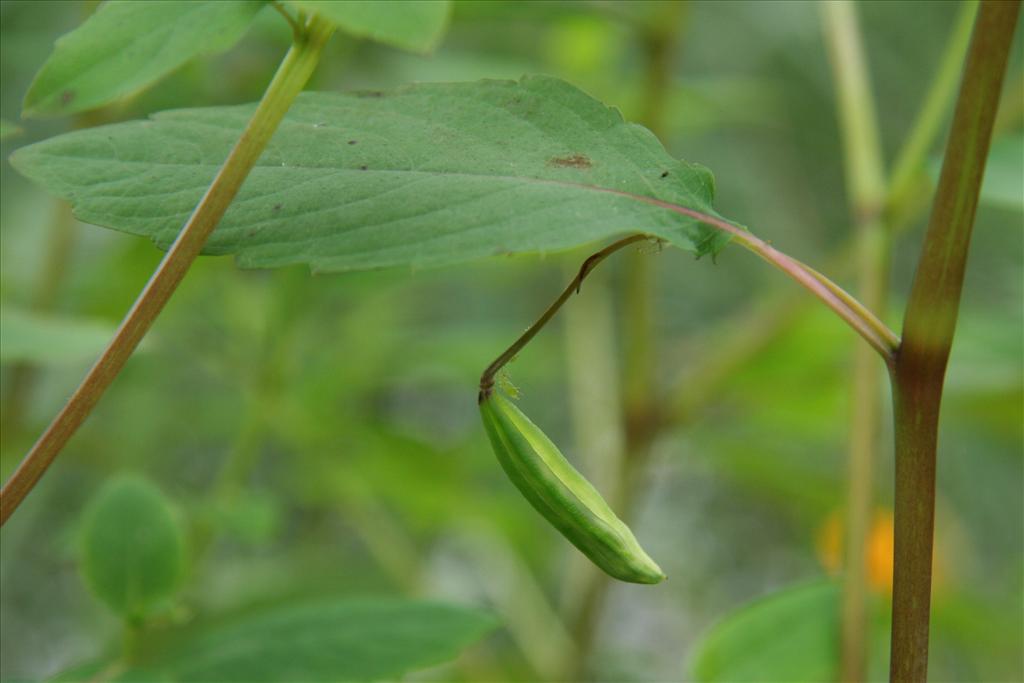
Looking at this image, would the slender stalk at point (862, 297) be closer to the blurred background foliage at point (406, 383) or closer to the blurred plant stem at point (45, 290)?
the blurred background foliage at point (406, 383)

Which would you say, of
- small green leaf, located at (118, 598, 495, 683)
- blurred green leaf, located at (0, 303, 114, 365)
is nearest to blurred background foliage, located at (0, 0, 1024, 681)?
blurred green leaf, located at (0, 303, 114, 365)

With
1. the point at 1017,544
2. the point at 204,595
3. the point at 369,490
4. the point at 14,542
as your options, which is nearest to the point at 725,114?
the point at 369,490

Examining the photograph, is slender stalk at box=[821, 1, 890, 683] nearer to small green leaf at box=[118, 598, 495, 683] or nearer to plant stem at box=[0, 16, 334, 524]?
small green leaf at box=[118, 598, 495, 683]

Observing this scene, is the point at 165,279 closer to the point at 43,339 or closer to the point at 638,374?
the point at 43,339

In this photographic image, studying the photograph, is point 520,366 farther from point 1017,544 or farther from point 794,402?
point 1017,544

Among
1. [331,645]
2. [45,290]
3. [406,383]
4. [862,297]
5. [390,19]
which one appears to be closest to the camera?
[390,19]

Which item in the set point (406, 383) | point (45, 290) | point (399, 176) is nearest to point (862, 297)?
point (399, 176)
